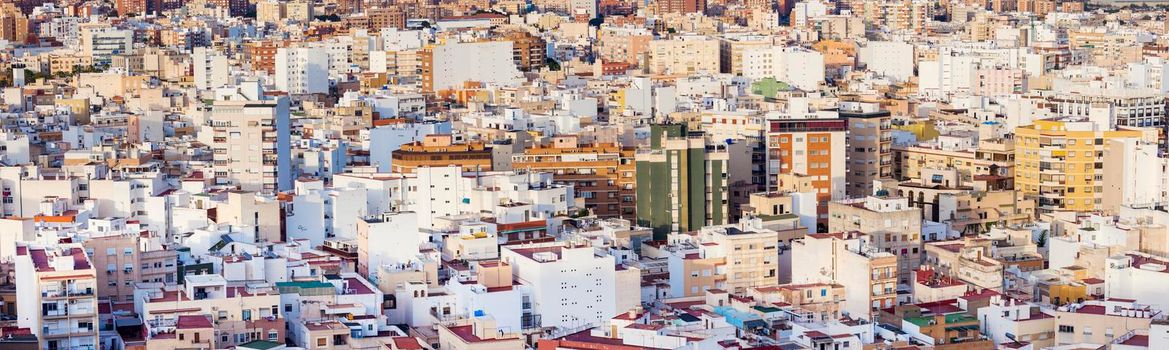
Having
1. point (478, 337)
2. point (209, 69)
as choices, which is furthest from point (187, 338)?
point (209, 69)

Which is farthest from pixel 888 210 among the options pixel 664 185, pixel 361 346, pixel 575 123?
pixel 575 123

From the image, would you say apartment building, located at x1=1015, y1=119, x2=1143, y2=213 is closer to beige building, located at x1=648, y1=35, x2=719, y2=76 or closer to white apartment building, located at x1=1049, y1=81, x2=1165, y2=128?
white apartment building, located at x1=1049, y1=81, x2=1165, y2=128

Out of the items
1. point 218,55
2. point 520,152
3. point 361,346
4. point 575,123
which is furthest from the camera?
point 218,55

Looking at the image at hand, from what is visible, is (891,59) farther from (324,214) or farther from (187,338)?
(187,338)

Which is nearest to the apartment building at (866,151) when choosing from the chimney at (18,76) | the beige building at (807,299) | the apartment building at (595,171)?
the apartment building at (595,171)

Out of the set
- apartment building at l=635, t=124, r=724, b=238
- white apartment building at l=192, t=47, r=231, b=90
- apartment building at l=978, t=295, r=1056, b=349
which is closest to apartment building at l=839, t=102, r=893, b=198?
apartment building at l=635, t=124, r=724, b=238

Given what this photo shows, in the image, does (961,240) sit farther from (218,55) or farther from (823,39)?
(823,39)

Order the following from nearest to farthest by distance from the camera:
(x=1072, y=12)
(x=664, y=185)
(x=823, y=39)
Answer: (x=664, y=185), (x=823, y=39), (x=1072, y=12)
